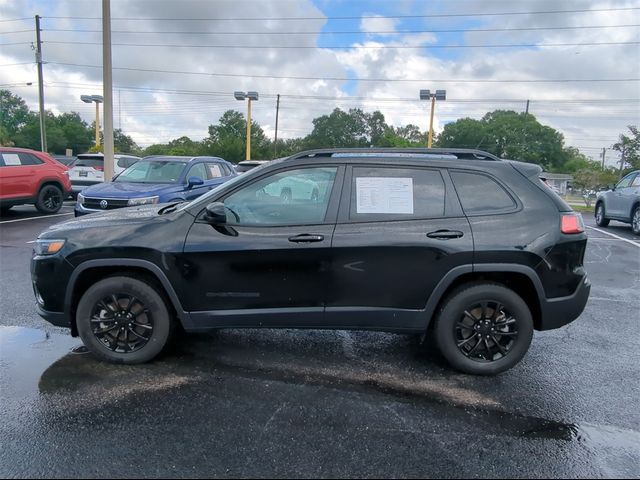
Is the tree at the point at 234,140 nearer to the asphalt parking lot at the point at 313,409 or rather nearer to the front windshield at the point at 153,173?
the front windshield at the point at 153,173

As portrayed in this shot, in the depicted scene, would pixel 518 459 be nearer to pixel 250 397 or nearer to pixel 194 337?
pixel 250 397

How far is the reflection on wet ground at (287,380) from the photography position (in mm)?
2949

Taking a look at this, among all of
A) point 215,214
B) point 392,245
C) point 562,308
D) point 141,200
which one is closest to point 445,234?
point 392,245

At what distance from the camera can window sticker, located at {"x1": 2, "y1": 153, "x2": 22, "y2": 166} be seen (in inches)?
449

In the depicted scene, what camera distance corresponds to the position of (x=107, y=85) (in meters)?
13.5

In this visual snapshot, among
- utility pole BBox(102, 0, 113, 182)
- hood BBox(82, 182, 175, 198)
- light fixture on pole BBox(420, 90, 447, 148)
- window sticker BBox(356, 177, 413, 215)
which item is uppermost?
light fixture on pole BBox(420, 90, 447, 148)

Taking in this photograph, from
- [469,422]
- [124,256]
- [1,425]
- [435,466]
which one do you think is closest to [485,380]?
[469,422]

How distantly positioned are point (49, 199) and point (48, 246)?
10509 millimetres

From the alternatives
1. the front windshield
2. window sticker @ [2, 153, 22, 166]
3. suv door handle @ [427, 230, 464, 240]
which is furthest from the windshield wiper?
window sticker @ [2, 153, 22, 166]

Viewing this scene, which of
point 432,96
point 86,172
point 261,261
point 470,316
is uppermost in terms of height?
point 432,96

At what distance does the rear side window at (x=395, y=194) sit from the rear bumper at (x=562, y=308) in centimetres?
113

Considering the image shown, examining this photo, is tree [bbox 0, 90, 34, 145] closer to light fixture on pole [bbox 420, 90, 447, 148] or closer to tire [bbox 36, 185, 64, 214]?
light fixture on pole [bbox 420, 90, 447, 148]

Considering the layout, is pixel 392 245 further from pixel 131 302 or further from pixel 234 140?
pixel 234 140

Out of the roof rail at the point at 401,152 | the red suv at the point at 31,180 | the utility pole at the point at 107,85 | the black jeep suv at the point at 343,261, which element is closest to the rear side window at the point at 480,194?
the black jeep suv at the point at 343,261
